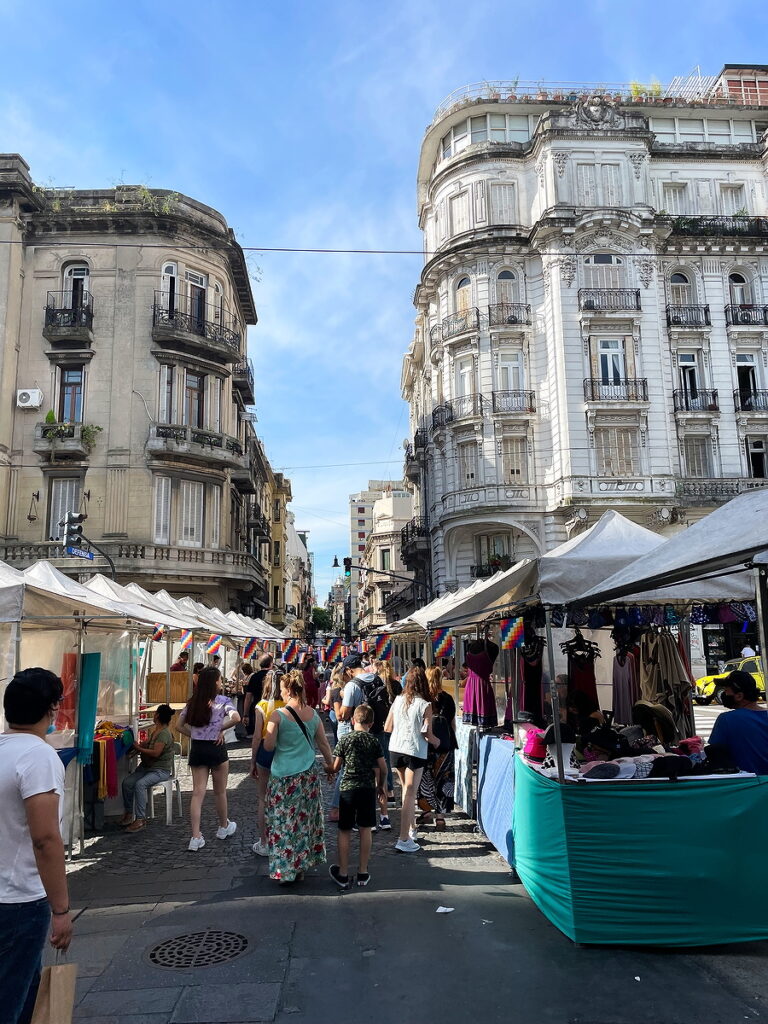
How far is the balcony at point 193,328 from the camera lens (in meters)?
28.8

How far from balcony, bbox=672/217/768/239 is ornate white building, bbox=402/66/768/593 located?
0.10 meters

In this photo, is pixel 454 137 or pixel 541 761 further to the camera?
pixel 454 137

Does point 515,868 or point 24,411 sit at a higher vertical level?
point 24,411

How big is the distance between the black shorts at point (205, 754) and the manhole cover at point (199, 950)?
9.02ft

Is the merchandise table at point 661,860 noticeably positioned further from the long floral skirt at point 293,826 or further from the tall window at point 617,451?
the tall window at point 617,451

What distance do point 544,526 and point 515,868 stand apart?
2559 centimetres

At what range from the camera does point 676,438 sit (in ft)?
104

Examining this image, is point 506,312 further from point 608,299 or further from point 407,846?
point 407,846

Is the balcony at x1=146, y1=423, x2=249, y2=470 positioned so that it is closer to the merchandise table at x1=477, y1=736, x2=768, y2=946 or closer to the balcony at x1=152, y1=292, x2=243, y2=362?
the balcony at x1=152, y1=292, x2=243, y2=362

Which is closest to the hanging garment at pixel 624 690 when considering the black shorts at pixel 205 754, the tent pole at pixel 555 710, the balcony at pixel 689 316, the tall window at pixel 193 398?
the tent pole at pixel 555 710

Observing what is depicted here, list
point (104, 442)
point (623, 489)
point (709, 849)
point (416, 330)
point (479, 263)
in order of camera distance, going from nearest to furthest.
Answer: point (709, 849) < point (104, 442) < point (623, 489) < point (479, 263) < point (416, 330)

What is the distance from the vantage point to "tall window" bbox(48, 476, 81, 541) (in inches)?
1098

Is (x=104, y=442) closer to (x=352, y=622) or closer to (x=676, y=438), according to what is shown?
(x=676, y=438)

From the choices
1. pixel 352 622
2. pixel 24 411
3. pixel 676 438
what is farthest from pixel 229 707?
pixel 352 622
